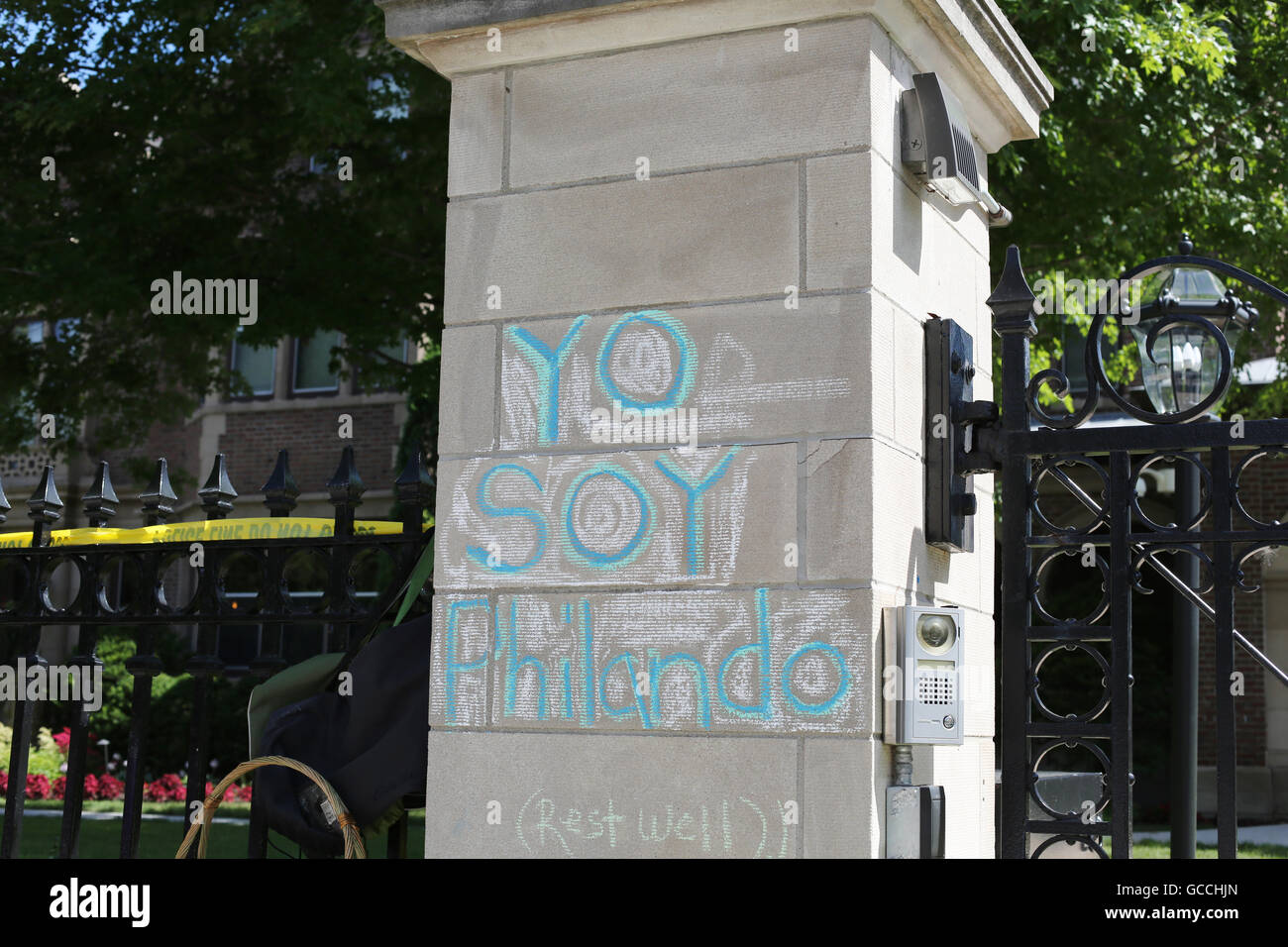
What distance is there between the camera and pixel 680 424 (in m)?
3.46

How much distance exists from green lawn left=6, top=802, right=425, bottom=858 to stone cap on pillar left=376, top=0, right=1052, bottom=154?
6841 mm

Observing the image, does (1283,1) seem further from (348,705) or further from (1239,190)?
(348,705)

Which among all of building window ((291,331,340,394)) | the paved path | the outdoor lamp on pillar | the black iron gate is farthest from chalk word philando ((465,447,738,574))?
building window ((291,331,340,394))

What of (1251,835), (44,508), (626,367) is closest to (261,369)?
(1251,835)

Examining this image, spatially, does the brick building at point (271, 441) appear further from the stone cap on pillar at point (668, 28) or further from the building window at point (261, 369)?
the stone cap on pillar at point (668, 28)

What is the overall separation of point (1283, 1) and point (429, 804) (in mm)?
8986

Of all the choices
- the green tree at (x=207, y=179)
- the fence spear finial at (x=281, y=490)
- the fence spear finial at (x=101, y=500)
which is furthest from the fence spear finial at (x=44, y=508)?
the green tree at (x=207, y=179)

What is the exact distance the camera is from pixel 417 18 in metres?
3.83

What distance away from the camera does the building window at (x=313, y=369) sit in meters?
20.3

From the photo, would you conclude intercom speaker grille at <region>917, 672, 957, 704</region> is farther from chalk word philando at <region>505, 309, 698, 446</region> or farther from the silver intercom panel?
chalk word philando at <region>505, 309, 698, 446</region>

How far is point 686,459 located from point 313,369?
17802 millimetres

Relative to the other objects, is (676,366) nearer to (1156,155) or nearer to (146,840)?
(1156,155)

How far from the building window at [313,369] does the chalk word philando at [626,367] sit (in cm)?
1710
